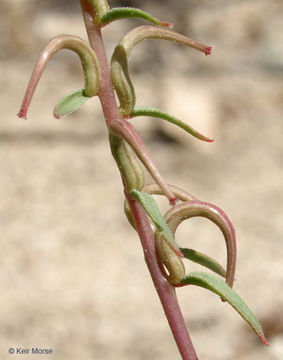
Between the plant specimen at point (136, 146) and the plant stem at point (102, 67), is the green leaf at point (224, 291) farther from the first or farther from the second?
the plant stem at point (102, 67)

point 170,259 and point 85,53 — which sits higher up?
point 85,53

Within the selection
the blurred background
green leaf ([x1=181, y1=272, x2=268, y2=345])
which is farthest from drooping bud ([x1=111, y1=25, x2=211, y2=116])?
A: the blurred background

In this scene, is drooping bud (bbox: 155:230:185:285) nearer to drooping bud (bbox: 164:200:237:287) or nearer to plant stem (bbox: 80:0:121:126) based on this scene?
drooping bud (bbox: 164:200:237:287)

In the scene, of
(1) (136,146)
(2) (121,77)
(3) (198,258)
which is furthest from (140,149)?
(3) (198,258)

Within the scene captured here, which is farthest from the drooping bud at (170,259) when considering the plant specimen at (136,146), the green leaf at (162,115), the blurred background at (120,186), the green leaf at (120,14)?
the blurred background at (120,186)

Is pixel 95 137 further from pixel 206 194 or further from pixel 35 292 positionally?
pixel 35 292

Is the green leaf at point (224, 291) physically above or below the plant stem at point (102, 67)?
below

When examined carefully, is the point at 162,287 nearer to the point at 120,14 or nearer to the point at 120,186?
the point at 120,14
